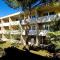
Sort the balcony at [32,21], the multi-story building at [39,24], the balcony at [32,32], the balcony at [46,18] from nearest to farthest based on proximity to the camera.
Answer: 1. the balcony at [46,18]
2. the multi-story building at [39,24]
3. the balcony at [32,32]
4. the balcony at [32,21]

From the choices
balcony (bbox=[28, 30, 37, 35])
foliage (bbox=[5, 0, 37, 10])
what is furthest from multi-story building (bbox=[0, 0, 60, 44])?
foliage (bbox=[5, 0, 37, 10])

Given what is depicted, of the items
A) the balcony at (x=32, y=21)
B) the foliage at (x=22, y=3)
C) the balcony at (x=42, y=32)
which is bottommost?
the balcony at (x=42, y=32)

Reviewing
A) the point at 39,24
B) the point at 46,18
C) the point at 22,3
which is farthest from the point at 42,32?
the point at 22,3

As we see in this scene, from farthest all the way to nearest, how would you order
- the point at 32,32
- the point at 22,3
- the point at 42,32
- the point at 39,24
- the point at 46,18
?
the point at 32,32 < the point at 39,24 < the point at 42,32 < the point at 46,18 < the point at 22,3

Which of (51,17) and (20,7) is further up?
(20,7)

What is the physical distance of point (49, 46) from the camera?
31031 millimetres

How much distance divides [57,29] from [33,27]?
11.1 m

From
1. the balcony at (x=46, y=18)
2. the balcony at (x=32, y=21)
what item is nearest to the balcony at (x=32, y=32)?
the balcony at (x=32, y=21)

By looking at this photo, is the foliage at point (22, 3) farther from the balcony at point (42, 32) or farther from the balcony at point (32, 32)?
the balcony at point (32, 32)

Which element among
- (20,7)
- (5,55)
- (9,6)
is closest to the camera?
(5,55)

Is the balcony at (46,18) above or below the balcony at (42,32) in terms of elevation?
above

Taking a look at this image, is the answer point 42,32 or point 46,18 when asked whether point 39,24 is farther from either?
point 46,18

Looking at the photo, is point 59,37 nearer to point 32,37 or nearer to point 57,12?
point 57,12

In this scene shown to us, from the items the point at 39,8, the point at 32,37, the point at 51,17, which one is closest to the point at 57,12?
the point at 51,17
